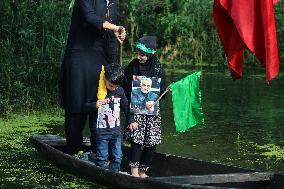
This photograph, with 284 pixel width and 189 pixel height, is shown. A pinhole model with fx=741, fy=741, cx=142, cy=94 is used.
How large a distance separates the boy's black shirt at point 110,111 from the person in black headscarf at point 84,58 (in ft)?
2.33

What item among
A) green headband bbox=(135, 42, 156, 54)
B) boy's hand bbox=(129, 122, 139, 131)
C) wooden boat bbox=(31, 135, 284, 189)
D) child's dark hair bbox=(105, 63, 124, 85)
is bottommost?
wooden boat bbox=(31, 135, 284, 189)

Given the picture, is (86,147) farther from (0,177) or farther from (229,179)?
(229,179)

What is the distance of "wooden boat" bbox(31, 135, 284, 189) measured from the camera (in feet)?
21.6

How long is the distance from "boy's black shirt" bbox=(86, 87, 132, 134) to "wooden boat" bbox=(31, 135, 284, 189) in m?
0.39

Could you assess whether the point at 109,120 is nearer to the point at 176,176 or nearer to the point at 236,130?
the point at 176,176

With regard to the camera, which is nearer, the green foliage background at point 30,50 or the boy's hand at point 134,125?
the boy's hand at point 134,125

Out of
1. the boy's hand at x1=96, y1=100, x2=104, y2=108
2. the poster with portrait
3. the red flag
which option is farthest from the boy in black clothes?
the red flag

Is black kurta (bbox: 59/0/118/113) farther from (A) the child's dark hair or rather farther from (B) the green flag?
(B) the green flag

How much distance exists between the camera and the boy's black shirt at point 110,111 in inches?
289

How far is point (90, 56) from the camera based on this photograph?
8195 mm

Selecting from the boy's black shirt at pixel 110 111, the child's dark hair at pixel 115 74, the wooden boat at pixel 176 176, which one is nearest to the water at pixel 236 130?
the wooden boat at pixel 176 176

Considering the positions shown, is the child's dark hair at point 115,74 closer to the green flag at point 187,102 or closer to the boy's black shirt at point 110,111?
the boy's black shirt at point 110,111

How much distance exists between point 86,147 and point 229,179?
254 centimetres

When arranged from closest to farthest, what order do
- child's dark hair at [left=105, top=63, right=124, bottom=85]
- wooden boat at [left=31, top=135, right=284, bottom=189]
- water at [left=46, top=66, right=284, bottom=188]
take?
wooden boat at [left=31, top=135, right=284, bottom=189], child's dark hair at [left=105, top=63, right=124, bottom=85], water at [left=46, top=66, right=284, bottom=188]
